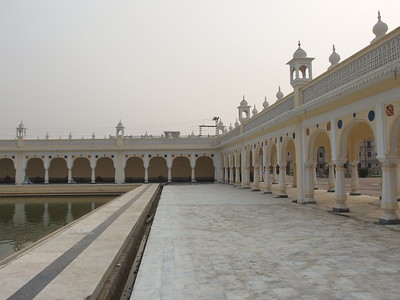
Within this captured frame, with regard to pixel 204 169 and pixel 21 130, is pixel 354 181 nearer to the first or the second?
pixel 204 169

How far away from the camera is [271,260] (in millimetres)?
4699

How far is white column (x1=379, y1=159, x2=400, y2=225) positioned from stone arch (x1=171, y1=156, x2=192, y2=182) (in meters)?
25.9

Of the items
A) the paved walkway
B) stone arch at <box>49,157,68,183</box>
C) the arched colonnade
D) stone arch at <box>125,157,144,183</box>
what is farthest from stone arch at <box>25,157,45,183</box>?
the paved walkway

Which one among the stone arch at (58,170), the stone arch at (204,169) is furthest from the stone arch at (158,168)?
the stone arch at (58,170)

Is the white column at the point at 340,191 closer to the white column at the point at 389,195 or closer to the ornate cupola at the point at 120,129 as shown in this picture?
the white column at the point at 389,195

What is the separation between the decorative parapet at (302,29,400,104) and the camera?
259 inches

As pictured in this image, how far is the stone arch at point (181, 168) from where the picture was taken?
108 ft

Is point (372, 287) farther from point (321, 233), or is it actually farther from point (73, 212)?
point (73, 212)

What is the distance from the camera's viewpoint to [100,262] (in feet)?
13.9

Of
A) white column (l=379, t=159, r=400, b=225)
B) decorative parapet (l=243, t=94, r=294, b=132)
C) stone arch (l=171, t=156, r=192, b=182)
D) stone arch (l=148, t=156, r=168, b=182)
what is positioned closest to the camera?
white column (l=379, t=159, r=400, b=225)

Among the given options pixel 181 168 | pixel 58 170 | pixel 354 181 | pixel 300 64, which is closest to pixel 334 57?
pixel 300 64

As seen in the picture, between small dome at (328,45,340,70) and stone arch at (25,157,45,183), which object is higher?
small dome at (328,45,340,70)

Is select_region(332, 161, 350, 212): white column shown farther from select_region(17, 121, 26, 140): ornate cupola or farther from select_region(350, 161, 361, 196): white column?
select_region(17, 121, 26, 140): ornate cupola

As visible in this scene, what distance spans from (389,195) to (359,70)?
9.02 feet
